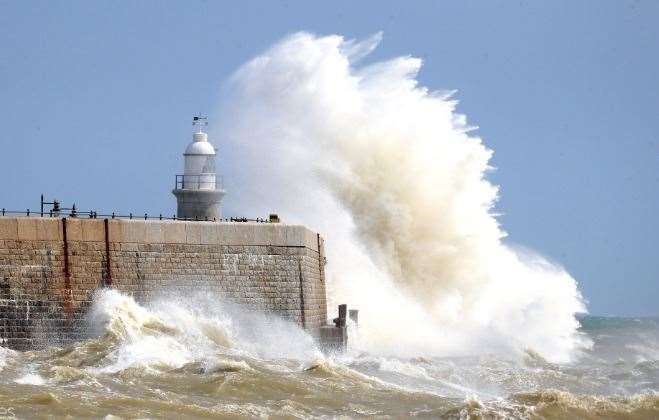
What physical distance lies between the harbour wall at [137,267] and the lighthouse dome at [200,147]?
3.94 metres

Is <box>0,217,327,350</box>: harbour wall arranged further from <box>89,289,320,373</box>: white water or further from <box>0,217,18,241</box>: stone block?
<box>89,289,320,373</box>: white water

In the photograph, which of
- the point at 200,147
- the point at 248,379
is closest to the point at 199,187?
the point at 200,147

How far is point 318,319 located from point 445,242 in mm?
8140

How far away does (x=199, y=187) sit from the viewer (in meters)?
23.2

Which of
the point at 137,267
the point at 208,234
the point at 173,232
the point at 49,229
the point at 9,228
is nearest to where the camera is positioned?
the point at 9,228

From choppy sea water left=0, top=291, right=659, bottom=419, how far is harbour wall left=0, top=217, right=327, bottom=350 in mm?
226

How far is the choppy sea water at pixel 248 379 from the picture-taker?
12695 millimetres

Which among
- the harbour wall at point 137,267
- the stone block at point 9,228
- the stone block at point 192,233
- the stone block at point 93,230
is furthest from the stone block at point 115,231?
the stone block at point 9,228

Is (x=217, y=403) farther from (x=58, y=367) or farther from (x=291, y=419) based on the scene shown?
(x=58, y=367)

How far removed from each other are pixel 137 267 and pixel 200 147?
5759 millimetres

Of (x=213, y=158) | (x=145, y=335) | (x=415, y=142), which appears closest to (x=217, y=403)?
(x=145, y=335)

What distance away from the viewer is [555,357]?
2627cm

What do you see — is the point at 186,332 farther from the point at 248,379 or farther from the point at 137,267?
the point at 248,379

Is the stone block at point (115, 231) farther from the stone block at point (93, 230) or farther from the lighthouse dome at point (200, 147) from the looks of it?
the lighthouse dome at point (200, 147)
